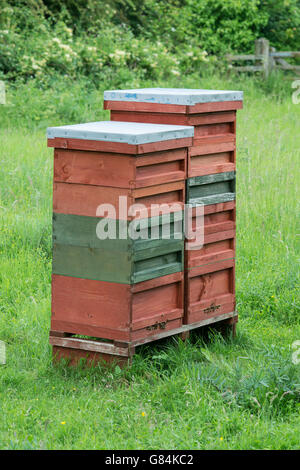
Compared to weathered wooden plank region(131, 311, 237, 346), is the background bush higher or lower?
higher

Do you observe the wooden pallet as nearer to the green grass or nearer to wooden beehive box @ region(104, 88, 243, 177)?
the green grass

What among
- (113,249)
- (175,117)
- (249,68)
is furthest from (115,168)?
(249,68)

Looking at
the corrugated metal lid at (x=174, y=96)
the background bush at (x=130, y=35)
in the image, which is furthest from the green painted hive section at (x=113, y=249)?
the background bush at (x=130, y=35)

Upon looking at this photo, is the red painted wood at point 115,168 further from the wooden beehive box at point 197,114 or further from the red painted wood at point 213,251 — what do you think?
the red painted wood at point 213,251

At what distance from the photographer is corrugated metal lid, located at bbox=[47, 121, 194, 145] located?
4.34 m

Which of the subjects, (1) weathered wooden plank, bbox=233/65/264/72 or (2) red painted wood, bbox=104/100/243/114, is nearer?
(2) red painted wood, bbox=104/100/243/114

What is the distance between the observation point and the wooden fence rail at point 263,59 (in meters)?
17.5

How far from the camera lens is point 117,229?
4.43 meters

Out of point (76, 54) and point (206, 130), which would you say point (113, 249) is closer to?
point (206, 130)

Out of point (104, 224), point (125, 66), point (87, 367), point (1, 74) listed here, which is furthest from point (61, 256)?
point (125, 66)

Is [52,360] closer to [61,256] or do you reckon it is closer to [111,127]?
[61,256]

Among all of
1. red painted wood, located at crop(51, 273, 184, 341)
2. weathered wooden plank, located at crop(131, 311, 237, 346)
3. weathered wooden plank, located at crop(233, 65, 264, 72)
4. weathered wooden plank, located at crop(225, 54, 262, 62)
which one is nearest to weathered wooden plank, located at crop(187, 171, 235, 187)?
red painted wood, located at crop(51, 273, 184, 341)

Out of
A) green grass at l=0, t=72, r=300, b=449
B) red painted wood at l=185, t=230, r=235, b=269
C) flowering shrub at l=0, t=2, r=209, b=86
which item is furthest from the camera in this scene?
flowering shrub at l=0, t=2, r=209, b=86

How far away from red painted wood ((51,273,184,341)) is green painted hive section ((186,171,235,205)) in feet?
1.76
